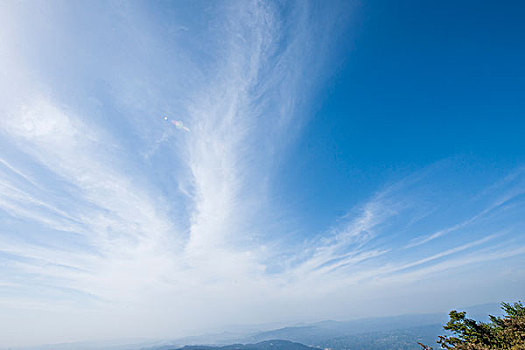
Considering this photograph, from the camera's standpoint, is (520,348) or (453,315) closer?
(520,348)

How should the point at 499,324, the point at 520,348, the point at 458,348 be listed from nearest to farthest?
the point at 520,348 < the point at 458,348 < the point at 499,324

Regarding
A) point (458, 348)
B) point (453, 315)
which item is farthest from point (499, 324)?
point (458, 348)

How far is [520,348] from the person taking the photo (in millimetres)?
20719

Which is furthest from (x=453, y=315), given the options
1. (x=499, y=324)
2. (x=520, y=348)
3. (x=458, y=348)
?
(x=499, y=324)

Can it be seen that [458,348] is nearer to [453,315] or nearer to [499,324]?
[453,315]

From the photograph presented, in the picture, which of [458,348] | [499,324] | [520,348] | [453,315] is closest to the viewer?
[520,348]

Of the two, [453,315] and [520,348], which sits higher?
[453,315]

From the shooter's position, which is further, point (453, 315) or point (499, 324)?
point (499, 324)

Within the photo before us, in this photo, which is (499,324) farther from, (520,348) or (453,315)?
(520,348)

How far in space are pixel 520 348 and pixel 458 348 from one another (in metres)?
5.54

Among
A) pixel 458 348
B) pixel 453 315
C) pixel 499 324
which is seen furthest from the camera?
pixel 499 324

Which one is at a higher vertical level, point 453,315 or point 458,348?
point 453,315

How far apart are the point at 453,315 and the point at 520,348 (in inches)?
382

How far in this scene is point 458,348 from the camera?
979 inches
